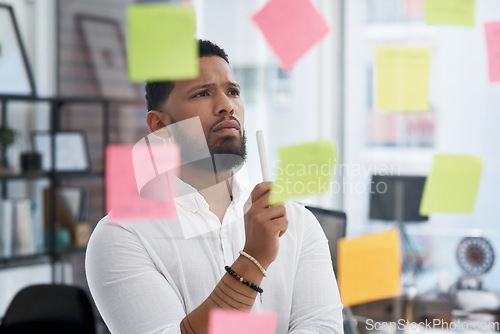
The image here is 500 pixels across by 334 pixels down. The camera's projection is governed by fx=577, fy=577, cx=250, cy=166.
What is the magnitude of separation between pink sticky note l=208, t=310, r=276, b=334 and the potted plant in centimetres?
223

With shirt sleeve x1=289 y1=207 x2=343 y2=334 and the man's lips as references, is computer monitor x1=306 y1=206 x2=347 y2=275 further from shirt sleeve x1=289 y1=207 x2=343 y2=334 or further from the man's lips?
the man's lips

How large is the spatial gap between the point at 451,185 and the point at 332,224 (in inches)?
6.6

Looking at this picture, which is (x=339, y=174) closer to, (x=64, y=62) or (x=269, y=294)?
(x=269, y=294)

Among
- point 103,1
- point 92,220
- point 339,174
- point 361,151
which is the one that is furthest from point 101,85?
point 339,174

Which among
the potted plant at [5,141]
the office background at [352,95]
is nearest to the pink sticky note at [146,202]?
the office background at [352,95]

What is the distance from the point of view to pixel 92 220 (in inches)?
115

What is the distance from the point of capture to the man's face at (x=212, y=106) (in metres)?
0.57

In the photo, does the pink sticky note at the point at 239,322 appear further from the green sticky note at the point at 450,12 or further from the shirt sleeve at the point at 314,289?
the green sticky note at the point at 450,12

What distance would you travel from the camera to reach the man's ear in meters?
0.60

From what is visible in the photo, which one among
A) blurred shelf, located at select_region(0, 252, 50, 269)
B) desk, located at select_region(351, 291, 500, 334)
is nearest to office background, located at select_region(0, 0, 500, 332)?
blurred shelf, located at select_region(0, 252, 50, 269)

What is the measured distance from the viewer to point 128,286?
2.23ft

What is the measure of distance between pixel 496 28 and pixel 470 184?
21cm

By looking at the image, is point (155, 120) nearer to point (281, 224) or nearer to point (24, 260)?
point (281, 224)

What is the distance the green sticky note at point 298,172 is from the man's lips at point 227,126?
52 millimetres
